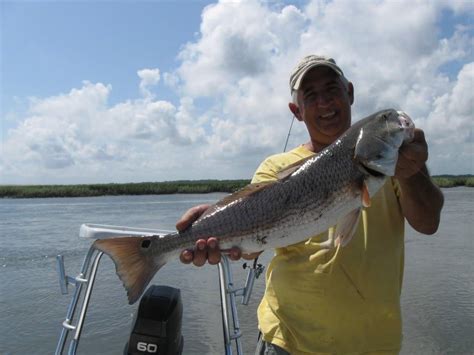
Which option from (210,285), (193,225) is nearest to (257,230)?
(193,225)

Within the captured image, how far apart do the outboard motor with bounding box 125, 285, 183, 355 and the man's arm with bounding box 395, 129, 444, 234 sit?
2.22 m

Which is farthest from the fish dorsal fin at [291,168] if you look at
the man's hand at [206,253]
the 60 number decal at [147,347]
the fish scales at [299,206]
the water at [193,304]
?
the water at [193,304]

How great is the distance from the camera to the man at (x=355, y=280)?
9.09 feet

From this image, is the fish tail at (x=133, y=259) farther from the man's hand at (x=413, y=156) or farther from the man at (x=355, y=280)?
the man's hand at (x=413, y=156)

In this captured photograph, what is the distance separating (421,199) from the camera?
2.81 metres

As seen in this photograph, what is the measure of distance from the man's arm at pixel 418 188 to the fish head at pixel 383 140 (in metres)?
0.05

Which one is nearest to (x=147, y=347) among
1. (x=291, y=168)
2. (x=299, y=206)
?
(x=299, y=206)

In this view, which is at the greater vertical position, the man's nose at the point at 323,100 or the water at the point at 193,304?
the man's nose at the point at 323,100

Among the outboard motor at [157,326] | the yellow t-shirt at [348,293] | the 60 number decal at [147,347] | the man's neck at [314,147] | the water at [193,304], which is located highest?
the man's neck at [314,147]

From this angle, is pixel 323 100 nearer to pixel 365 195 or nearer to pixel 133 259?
pixel 365 195

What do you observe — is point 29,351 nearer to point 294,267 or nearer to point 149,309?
point 149,309

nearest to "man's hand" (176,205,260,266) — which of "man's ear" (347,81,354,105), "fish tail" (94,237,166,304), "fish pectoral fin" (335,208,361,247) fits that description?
"fish tail" (94,237,166,304)

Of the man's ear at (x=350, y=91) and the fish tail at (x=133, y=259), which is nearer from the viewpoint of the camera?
the fish tail at (x=133, y=259)

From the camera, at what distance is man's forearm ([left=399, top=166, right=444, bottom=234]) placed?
2.77m
